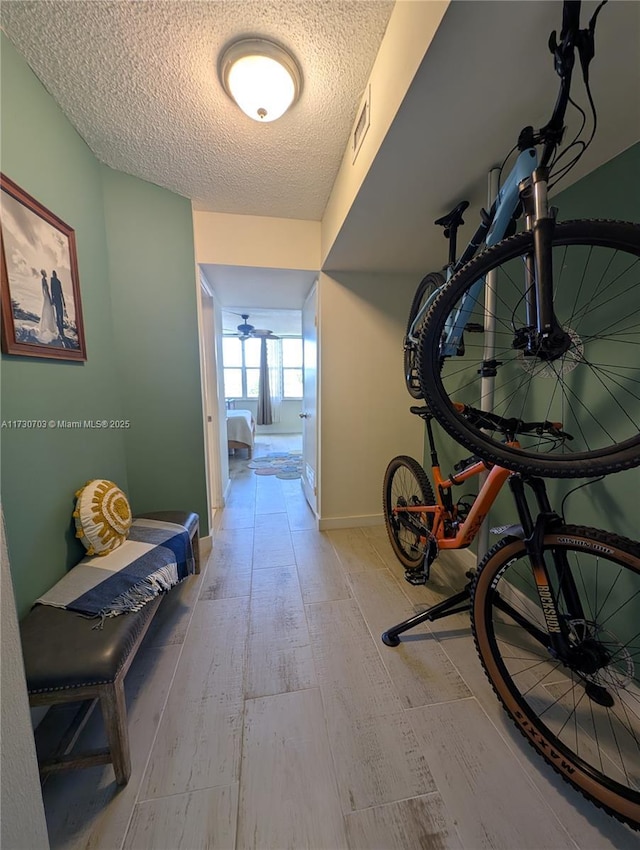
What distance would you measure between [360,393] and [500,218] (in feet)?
5.32

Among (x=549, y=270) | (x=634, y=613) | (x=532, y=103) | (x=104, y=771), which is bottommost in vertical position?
(x=104, y=771)

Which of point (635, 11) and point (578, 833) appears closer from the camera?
point (635, 11)

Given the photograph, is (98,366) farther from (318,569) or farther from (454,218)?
(454,218)

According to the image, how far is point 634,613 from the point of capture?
3.96ft

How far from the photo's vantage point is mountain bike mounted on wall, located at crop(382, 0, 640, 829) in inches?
31.8

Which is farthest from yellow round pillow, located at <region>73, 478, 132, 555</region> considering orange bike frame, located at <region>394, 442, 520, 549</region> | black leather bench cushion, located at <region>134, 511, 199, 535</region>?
orange bike frame, located at <region>394, 442, 520, 549</region>

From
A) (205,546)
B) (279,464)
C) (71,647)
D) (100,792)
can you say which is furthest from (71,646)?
(279,464)

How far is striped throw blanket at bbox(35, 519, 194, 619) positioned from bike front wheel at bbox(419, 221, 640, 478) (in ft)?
4.57

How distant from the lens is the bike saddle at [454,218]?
1409 millimetres

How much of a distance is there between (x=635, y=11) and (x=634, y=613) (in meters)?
1.89

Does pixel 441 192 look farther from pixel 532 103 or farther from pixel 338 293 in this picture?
pixel 338 293

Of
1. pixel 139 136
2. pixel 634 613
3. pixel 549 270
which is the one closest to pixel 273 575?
pixel 634 613

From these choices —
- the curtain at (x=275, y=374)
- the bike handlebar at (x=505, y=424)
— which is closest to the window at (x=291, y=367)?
the curtain at (x=275, y=374)

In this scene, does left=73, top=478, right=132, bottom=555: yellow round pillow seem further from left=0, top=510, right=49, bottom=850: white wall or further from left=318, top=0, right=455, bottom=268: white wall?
left=318, top=0, right=455, bottom=268: white wall
